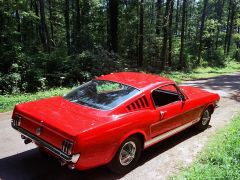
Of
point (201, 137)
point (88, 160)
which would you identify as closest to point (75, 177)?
point (88, 160)

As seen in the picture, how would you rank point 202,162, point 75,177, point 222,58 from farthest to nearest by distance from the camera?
point 222,58
point 202,162
point 75,177

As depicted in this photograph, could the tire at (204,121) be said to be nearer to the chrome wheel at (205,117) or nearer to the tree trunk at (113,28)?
the chrome wheel at (205,117)

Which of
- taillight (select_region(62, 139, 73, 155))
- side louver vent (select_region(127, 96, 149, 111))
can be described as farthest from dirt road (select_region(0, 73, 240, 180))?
side louver vent (select_region(127, 96, 149, 111))

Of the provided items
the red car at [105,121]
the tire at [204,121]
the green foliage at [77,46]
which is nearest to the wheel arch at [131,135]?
the red car at [105,121]

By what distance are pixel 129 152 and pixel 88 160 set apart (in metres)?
1.01

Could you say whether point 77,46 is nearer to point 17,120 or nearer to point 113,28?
point 113,28

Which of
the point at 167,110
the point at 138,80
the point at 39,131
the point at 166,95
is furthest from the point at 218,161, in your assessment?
the point at 39,131

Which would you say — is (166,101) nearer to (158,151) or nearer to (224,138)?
(158,151)

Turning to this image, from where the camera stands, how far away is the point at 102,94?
5113 mm

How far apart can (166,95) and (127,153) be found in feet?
6.58

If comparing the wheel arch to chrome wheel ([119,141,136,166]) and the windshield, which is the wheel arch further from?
the windshield

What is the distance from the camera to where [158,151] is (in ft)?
18.9

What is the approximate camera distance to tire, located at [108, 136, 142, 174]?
4.50 m

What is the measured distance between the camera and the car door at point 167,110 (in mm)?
5242
